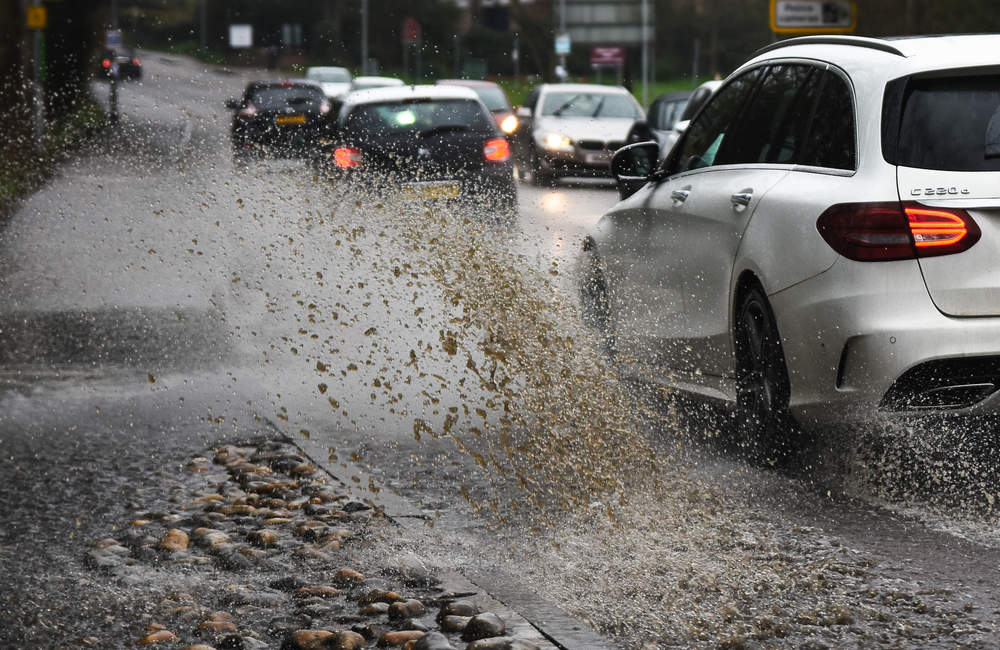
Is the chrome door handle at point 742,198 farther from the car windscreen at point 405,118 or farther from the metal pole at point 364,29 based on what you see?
the metal pole at point 364,29

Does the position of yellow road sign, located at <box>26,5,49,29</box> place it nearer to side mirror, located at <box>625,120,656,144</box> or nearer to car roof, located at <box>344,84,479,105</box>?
side mirror, located at <box>625,120,656,144</box>

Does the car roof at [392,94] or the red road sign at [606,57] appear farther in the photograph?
the red road sign at [606,57]

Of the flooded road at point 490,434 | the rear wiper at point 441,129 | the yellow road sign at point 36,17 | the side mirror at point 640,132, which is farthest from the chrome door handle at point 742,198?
the yellow road sign at point 36,17

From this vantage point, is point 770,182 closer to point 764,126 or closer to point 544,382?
point 764,126

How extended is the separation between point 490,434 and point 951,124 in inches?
106

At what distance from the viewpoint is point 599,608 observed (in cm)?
481

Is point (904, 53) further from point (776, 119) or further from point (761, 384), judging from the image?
point (761, 384)

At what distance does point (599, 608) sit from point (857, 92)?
232 centimetres

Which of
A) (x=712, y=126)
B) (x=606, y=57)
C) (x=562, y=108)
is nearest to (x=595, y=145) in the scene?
(x=562, y=108)

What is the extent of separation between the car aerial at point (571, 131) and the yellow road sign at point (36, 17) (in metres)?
8.06

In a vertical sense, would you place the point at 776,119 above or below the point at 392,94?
above

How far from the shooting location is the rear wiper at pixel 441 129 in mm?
15135

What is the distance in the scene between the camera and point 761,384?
654cm

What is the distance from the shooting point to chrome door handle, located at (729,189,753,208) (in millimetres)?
6609
